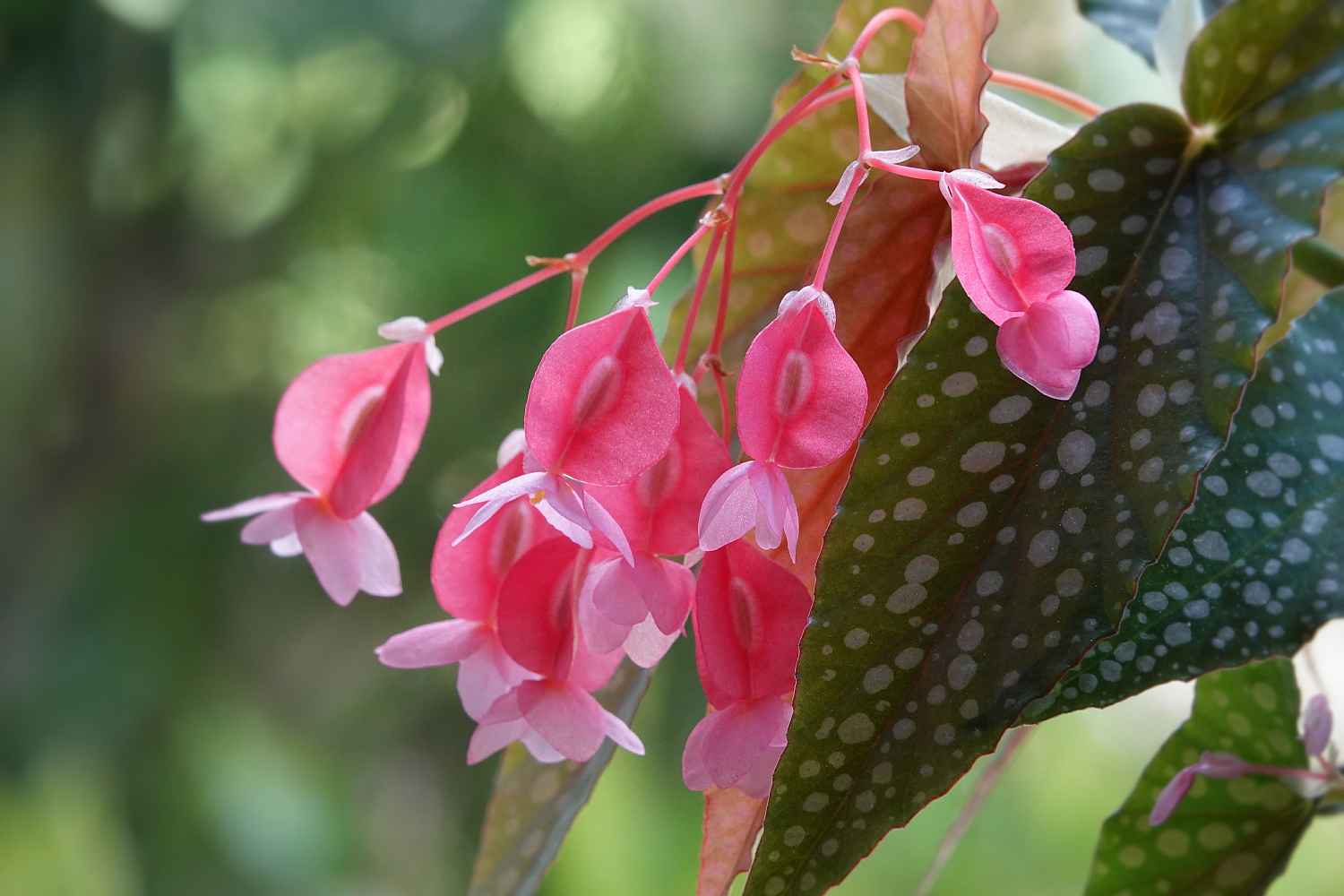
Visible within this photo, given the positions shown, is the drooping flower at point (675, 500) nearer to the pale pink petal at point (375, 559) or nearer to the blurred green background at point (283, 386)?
the pale pink petal at point (375, 559)

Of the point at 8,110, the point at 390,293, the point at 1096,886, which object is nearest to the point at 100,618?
the point at 390,293

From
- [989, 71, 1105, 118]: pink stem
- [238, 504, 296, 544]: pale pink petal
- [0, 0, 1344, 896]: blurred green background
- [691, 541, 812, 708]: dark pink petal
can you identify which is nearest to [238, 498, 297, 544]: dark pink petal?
[238, 504, 296, 544]: pale pink petal

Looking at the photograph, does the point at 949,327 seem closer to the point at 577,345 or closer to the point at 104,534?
the point at 577,345

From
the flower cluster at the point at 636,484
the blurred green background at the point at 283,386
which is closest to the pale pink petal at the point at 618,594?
the flower cluster at the point at 636,484

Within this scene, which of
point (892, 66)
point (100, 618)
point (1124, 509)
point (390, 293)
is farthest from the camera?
point (100, 618)

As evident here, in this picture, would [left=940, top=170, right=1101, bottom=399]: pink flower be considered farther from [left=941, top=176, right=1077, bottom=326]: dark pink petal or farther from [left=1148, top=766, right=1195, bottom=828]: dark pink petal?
[left=1148, top=766, right=1195, bottom=828]: dark pink petal
